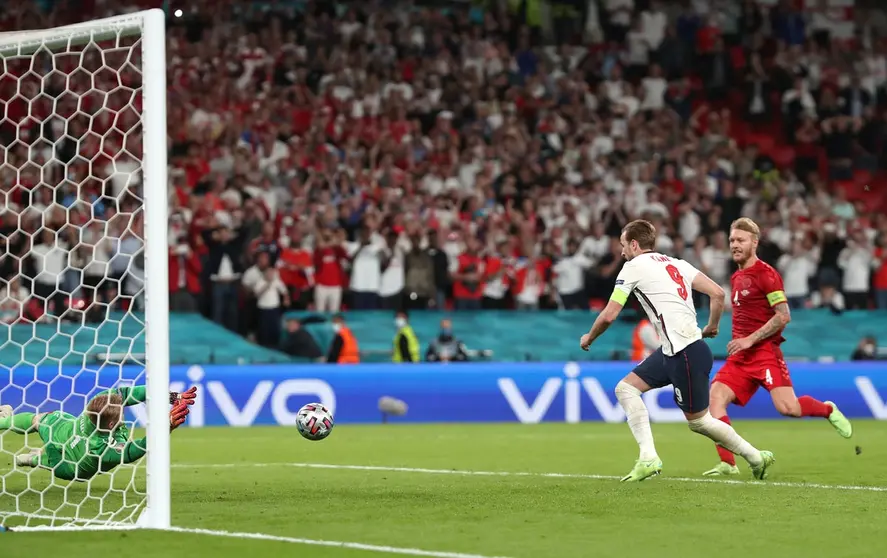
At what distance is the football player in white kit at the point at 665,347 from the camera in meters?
10.2

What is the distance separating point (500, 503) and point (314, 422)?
93.5 inches

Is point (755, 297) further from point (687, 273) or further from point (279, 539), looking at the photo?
point (279, 539)

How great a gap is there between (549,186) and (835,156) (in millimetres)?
6122

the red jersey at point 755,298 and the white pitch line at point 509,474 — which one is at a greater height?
the red jersey at point 755,298

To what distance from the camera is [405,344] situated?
19.8 meters

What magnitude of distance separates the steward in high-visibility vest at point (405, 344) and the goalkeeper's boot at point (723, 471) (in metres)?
8.88

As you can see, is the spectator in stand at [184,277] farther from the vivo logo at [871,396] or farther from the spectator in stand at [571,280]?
the vivo logo at [871,396]

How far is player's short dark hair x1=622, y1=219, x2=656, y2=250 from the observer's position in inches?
404

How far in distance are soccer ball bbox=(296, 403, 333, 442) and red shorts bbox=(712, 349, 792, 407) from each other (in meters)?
3.16

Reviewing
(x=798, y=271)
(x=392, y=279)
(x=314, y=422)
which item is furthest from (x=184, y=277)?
(x=314, y=422)

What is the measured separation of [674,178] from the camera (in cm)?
2358

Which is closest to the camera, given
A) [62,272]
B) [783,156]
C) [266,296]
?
[62,272]

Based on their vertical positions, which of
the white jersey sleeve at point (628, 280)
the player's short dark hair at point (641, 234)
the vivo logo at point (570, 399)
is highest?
the player's short dark hair at point (641, 234)

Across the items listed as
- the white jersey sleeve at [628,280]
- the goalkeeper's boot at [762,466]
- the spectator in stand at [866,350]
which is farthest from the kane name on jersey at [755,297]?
the spectator in stand at [866,350]
